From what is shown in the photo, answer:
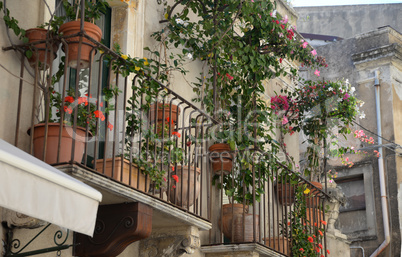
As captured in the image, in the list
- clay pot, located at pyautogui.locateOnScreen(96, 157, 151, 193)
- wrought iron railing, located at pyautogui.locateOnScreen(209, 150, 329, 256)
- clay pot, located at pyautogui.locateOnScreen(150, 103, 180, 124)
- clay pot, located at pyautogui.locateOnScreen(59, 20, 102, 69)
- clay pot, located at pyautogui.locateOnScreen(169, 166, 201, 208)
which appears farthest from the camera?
wrought iron railing, located at pyautogui.locateOnScreen(209, 150, 329, 256)

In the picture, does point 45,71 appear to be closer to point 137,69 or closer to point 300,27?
point 137,69

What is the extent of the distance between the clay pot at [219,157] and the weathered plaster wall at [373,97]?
774 centimetres

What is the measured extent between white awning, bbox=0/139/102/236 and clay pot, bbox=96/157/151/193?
4.88 ft

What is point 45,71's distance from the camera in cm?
642

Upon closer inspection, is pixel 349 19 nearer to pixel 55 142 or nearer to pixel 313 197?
pixel 313 197

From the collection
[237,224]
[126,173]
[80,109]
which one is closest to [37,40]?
[80,109]

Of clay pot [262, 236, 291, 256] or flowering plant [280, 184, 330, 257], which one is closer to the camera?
clay pot [262, 236, 291, 256]

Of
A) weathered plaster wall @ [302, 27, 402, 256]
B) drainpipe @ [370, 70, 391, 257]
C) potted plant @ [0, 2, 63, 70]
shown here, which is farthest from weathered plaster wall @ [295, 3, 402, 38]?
potted plant @ [0, 2, 63, 70]

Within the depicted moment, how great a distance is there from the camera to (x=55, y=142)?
18.8ft

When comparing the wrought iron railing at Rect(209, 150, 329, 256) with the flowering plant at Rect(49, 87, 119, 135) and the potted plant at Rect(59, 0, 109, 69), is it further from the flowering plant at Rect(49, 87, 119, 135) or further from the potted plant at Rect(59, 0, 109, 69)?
the potted plant at Rect(59, 0, 109, 69)

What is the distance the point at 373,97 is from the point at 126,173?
11155 mm

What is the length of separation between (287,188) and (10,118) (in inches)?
205

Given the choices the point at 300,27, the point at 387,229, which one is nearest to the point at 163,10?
the point at 387,229

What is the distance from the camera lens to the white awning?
4180 millimetres
